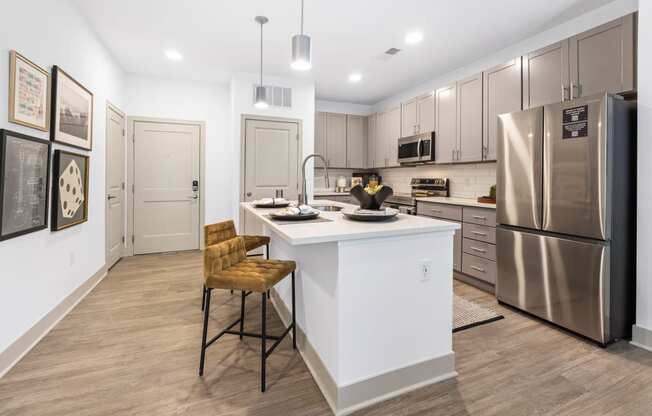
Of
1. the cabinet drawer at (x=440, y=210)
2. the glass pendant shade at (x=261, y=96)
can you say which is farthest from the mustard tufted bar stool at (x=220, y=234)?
the cabinet drawer at (x=440, y=210)

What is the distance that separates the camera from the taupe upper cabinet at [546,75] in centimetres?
290

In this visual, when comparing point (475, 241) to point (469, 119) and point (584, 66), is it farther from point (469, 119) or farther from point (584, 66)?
point (584, 66)

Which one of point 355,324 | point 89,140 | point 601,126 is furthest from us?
point 89,140

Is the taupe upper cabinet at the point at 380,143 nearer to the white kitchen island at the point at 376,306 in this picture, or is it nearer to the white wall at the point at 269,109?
the white wall at the point at 269,109

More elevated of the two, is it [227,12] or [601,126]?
[227,12]

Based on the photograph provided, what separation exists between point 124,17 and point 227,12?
1.05 metres

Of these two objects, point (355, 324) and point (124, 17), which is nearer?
point (355, 324)

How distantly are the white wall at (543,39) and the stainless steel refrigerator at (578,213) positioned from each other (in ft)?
3.59

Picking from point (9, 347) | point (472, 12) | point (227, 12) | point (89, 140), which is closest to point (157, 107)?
point (89, 140)

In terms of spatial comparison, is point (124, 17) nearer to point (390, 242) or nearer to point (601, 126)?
point (390, 242)

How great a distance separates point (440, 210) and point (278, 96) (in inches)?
112

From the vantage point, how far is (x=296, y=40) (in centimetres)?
221

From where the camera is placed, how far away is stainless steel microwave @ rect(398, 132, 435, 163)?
4492mm

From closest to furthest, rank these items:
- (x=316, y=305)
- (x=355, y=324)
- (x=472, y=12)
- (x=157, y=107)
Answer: (x=355, y=324) < (x=316, y=305) < (x=472, y=12) < (x=157, y=107)
